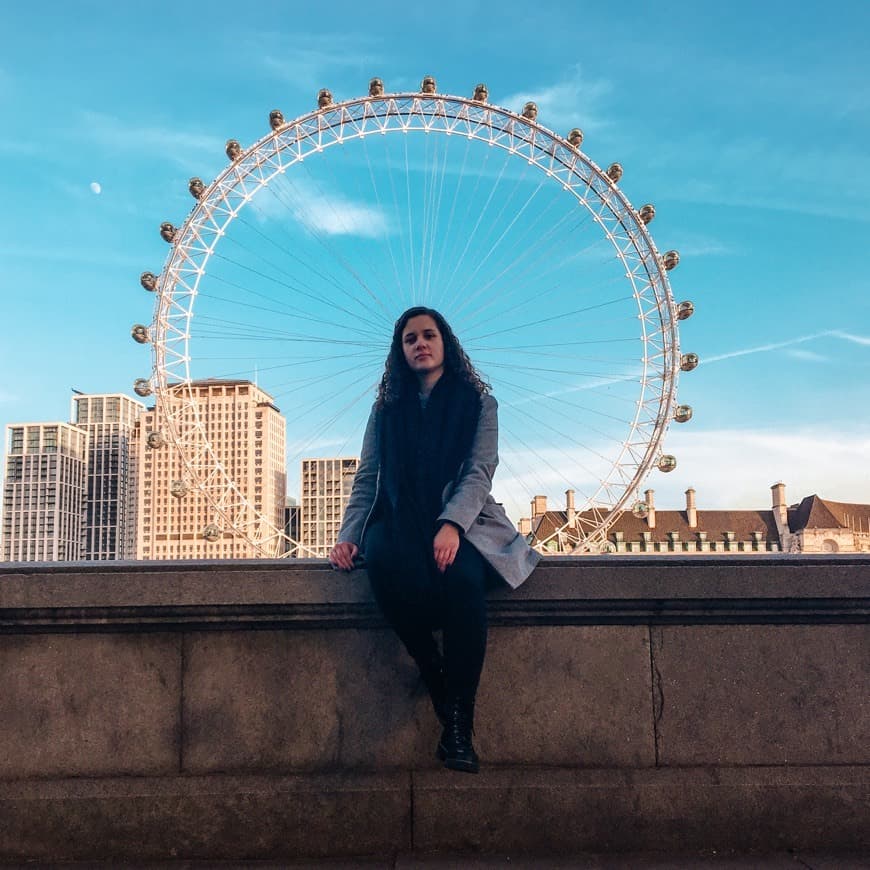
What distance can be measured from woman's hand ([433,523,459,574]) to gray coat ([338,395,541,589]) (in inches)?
1.9

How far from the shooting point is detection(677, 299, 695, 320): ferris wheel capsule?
78.6ft


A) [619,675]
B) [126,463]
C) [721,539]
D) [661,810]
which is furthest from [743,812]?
[126,463]

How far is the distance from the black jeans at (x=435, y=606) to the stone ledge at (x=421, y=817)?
0.43 meters

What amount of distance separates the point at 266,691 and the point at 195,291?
20.5 metres

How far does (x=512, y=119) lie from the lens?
80.7ft

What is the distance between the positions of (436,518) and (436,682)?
2.07 ft

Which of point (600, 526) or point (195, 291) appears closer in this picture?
point (195, 291)

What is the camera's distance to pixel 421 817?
12.2 feet

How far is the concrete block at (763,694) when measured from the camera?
3912 mm

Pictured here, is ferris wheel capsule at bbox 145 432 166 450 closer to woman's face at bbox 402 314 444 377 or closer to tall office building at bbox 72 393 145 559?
woman's face at bbox 402 314 444 377

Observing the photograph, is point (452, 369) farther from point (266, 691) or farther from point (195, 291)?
point (195, 291)

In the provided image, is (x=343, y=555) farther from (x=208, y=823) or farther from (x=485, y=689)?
(x=208, y=823)

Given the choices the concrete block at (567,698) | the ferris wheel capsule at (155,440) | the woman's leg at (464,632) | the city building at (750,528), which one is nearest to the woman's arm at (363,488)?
the woman's leg at (464,632)

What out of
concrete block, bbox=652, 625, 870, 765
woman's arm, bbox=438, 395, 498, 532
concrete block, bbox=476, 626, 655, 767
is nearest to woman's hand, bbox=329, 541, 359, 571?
woman's arm, bbox=438, 395, 498, 532
